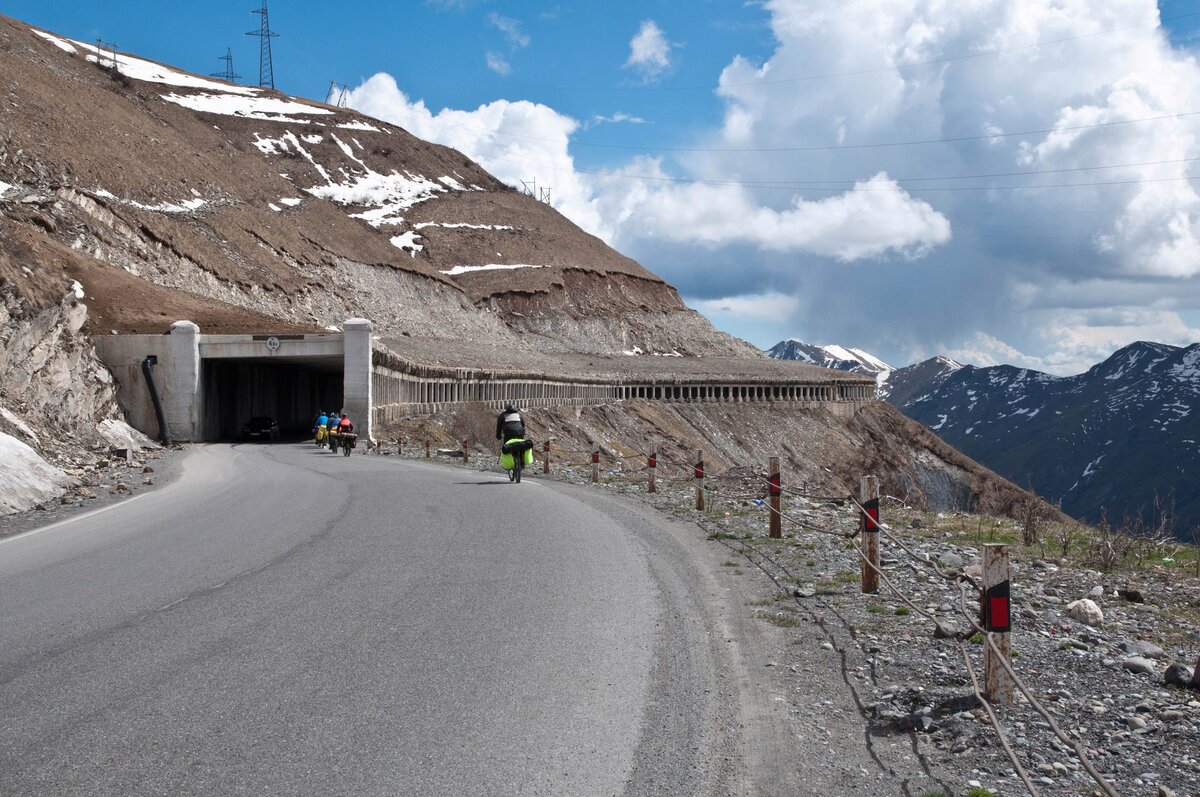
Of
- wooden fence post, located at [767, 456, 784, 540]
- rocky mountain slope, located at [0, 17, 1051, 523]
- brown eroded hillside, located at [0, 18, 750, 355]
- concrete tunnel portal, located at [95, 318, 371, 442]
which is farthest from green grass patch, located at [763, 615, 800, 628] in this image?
brown eroded hillside, located at [0, 18, 750, 355]

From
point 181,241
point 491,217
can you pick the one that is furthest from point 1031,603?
point 491,217

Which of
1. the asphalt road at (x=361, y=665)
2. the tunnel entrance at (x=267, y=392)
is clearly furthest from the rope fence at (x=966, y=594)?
the tunnel entrance at (x=267, y=392)

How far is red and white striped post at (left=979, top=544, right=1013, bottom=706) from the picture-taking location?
6.19 metres

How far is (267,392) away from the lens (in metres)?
51.4

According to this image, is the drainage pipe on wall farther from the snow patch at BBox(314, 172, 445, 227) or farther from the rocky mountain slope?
the snow patch at BBox(314, 172, 445, 227)

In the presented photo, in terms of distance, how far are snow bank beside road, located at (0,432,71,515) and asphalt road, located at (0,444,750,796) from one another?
11.9 ft

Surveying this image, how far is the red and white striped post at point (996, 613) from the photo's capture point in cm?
619

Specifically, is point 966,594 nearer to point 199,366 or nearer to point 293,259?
point 199,366

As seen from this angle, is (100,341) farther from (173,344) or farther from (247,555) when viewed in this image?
(247,555)

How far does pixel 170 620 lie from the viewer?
7664 mm

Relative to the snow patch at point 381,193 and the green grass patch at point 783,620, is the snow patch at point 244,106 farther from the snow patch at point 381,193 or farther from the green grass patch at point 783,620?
the green grass patch at point 783,620

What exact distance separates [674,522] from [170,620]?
9546 millimetres

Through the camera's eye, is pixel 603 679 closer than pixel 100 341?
Yes

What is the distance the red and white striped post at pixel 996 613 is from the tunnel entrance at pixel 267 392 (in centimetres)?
3702
